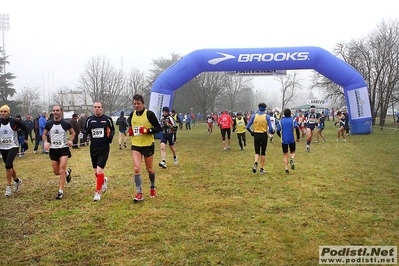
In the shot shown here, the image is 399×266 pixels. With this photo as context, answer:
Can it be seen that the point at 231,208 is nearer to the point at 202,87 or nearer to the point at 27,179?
the point at 27,179

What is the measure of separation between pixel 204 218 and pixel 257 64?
569 inches

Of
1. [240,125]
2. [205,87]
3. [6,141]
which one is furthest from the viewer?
[205,87]

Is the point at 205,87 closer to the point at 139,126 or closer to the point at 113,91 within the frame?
the point at 113,91

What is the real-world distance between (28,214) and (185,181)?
12.2 feet

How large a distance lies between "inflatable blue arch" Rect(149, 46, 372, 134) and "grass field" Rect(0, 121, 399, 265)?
10.1m

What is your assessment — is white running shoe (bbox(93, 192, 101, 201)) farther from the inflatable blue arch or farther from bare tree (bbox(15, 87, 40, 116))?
bare tree (bbox(15, 87, 40, 116))

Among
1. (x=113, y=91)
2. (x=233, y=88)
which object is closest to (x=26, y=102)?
(x=113, y=91)

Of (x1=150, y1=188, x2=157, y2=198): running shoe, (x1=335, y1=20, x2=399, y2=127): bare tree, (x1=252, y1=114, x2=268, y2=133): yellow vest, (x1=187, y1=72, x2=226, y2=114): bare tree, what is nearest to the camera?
(x1=150, y1=188, x2=157, y2=198): running shoe

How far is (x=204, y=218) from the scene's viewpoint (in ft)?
18.4

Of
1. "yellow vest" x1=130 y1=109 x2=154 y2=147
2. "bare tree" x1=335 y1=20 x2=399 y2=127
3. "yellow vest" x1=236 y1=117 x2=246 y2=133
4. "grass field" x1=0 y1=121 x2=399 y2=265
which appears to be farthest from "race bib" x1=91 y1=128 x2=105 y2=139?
"bare tree" x1=335 y1=20 x2=399 y2=127

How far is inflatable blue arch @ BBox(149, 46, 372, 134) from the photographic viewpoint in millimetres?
18578

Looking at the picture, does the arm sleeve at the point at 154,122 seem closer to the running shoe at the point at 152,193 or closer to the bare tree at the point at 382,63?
the running shoe at the point at 152,193

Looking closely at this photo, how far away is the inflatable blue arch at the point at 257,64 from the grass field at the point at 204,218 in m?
10.1

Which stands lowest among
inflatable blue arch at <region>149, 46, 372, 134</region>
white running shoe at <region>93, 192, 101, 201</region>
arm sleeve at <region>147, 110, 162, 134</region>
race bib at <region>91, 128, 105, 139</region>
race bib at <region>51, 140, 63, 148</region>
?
white running shoe at <region>93, 192, 101, 201</region>
